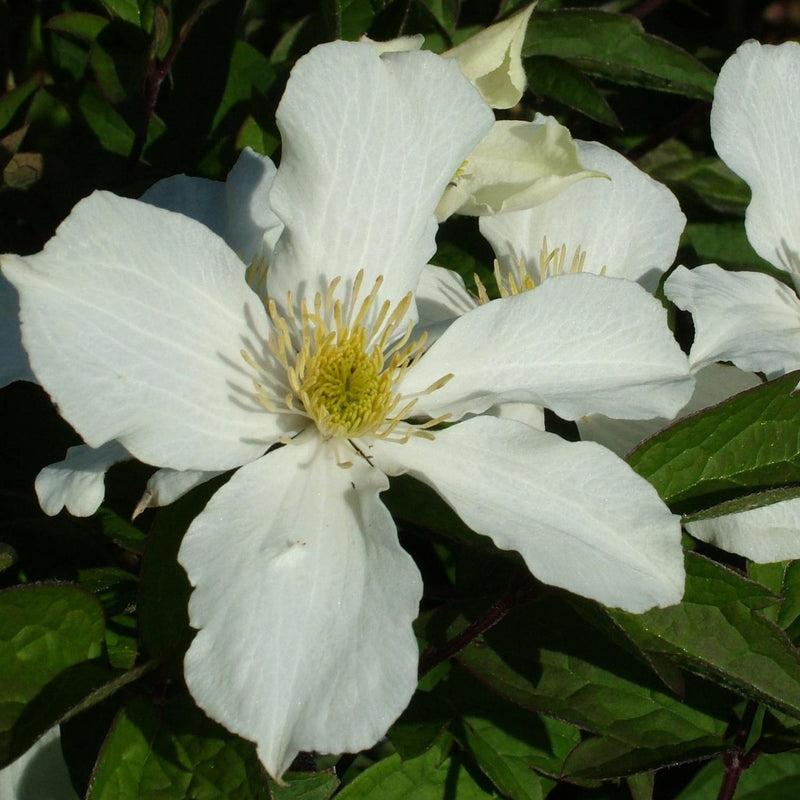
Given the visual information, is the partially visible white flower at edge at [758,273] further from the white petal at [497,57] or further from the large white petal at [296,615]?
the large white petal at [296,615]

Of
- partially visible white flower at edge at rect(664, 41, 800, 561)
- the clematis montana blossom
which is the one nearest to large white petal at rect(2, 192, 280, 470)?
the clematis montana blossom

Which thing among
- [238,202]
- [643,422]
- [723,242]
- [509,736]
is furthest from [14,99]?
[723,242]

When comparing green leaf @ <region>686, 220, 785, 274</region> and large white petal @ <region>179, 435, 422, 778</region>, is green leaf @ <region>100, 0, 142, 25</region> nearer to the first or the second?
large white petal @ <region>179, 435, 422, 778</region>

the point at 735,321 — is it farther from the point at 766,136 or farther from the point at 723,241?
the point at 723,241

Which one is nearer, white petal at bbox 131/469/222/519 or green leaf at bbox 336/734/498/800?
Result: white petal at bbox 131/469/222/519

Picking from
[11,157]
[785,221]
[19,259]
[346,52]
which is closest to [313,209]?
[346,52]
